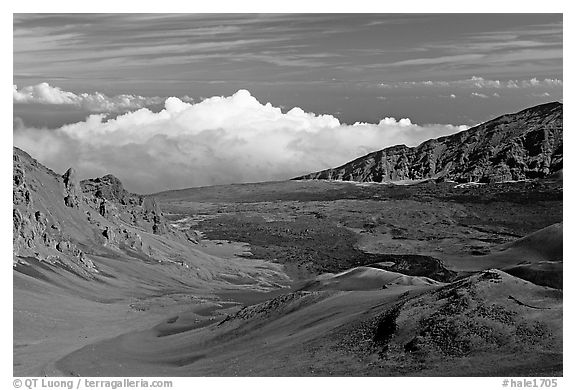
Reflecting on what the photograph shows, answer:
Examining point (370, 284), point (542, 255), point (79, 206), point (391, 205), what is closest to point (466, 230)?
point (391, 205)

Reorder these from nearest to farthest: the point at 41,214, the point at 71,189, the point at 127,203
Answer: the point at 41,214 < the point at 71,189 < the point at 127,203

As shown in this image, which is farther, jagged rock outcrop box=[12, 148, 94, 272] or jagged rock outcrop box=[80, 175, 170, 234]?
jagged rock outcrop box=[80, 175, 170, 234]

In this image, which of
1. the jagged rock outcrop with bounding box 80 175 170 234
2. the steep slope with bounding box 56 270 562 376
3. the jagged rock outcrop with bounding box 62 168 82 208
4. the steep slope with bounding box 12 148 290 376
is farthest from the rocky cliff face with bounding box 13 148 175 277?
the steep slope with bounding box 56 270 562 376

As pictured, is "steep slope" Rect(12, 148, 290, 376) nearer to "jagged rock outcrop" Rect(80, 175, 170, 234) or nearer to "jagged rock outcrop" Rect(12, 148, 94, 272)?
"jagged rock outcrop" Rect(12, 148, 94, 272)

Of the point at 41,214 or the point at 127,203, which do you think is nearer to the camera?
the point at 41,214

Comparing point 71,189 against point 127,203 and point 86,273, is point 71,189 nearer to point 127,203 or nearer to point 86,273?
point 86,273

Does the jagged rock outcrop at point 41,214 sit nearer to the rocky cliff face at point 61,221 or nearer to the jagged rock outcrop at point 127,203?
the rocky cliff face at point 61,221

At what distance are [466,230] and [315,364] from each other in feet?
402

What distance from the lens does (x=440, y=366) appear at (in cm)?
3431

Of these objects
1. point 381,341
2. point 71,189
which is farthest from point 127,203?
point 381,341

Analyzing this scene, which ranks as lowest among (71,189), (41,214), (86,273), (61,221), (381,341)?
(381,341)

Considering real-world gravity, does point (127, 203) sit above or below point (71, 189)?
below

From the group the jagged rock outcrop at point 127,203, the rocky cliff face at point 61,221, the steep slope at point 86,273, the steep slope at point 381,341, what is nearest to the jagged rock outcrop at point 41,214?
the rocky cliff face at point 61,221

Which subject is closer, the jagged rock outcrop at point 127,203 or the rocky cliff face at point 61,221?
the rocky cliff face at point 61,221
